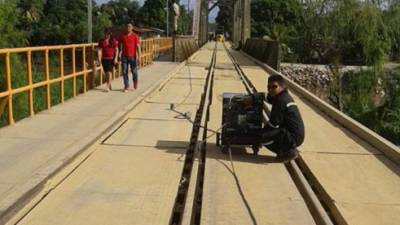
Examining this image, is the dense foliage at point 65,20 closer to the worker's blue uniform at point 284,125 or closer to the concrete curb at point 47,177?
the concrete curb at point 47,177

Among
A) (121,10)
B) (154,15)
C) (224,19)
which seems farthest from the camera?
(224,19)

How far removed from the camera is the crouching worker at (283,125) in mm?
8305

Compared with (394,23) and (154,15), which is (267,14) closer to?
(154,15)

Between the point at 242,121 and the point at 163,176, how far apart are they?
170cm

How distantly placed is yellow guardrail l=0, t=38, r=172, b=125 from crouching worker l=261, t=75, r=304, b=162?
4.64 metres

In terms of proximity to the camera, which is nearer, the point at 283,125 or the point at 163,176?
the point at 163,176

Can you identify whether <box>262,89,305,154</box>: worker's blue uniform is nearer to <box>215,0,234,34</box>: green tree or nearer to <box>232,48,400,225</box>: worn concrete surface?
<box>232,48,400,225</box>: worn concrete surface

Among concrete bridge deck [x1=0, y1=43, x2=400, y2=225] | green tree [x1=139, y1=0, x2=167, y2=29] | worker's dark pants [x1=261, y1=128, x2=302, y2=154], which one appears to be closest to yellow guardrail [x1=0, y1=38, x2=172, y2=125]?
concrete bridge deck [x1=0, y1=43, x2=400, y2=225]

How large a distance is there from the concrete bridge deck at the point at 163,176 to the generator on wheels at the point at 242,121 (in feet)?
0.85

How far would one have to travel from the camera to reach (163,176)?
7.57m

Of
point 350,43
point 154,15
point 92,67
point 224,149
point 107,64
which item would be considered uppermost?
point 154,15

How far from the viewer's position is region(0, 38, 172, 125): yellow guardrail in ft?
35.3

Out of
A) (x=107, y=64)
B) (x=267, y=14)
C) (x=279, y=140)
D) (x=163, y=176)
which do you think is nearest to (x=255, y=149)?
(x=279, y=140)

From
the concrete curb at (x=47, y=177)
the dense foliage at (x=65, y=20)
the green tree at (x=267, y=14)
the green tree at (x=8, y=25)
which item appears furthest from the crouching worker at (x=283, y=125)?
the green tree at (x=267, y=14)
